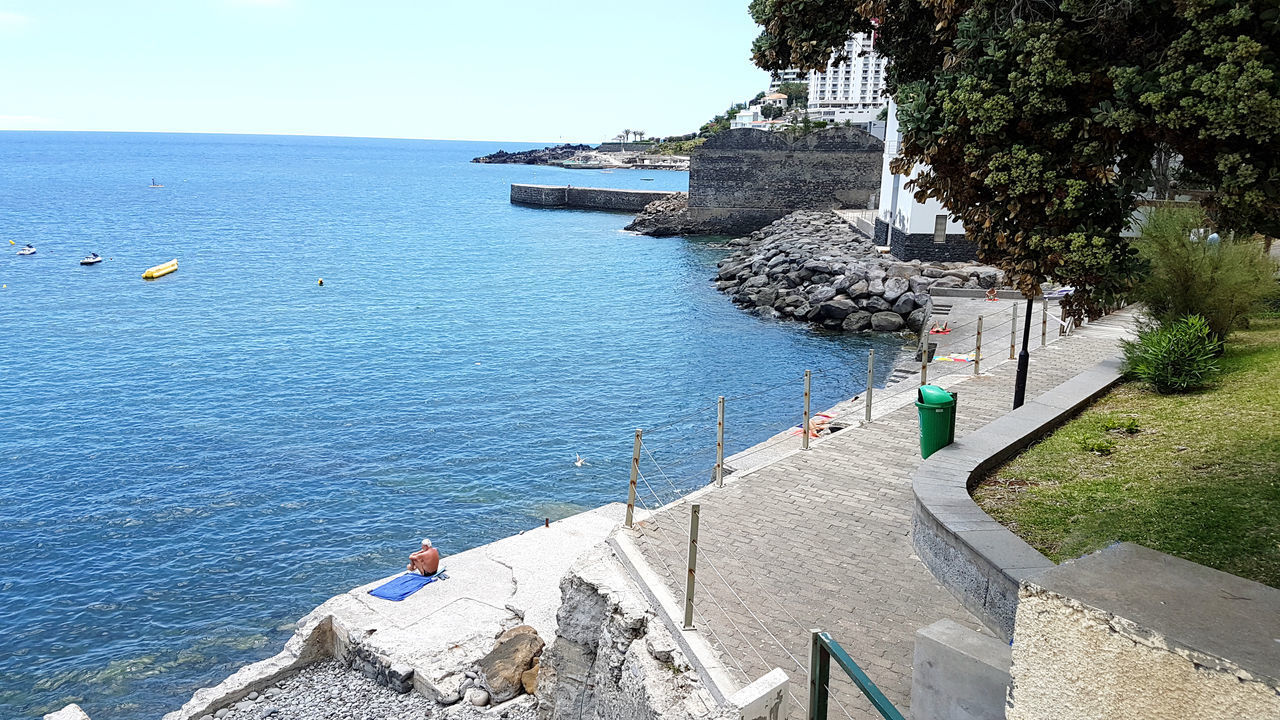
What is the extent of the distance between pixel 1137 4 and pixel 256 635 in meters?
13.8

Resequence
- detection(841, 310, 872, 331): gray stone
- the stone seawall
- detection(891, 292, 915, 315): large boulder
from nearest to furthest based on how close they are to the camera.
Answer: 1. detection(891, 292, 915, 315): large boulder
2. detection(841, 310, 872, 331): gray stone
3. the stone seawall

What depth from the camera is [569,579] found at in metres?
8.80

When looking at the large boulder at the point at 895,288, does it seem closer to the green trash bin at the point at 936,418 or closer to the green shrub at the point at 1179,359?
the green shrub at the point at 1179,359

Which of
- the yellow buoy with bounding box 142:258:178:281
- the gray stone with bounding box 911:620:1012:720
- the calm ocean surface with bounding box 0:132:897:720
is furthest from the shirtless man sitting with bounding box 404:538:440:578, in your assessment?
the yellow buoy with bounding box 142:258:178:281

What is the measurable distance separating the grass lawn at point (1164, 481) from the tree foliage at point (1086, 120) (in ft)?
6.69

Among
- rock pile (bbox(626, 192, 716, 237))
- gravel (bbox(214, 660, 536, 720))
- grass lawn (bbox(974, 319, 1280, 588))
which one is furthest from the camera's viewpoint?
rock pile (bbox(626, 192, 716, 237))

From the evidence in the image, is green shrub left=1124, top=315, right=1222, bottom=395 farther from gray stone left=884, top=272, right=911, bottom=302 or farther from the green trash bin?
gray stone left=884, top=272, right=911, bottom=302

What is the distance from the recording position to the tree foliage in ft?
22.2

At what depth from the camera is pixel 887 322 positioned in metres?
33.0

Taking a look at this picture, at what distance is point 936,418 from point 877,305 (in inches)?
933

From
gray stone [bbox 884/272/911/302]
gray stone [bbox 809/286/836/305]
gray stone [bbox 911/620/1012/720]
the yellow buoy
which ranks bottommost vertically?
the yellow buoy

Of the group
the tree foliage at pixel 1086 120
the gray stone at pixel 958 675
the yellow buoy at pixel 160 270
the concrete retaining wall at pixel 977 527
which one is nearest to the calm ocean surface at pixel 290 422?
the yellow buoy at pixel 160 270

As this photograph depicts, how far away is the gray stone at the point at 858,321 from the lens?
1318 inches

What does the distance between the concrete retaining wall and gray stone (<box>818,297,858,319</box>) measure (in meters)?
21.9
